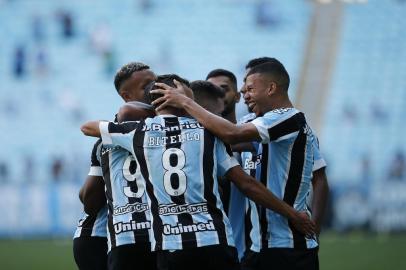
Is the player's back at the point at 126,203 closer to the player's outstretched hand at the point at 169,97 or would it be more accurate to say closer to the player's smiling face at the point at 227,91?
the player's outstretched hand at the point at 169,97

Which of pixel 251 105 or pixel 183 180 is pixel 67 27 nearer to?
pixel 251 105

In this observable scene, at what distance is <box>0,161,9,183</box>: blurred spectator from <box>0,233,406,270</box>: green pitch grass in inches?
74.7

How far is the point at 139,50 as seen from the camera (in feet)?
92.3

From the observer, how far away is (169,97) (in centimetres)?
552

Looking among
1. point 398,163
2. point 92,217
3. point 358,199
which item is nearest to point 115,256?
point 92,217

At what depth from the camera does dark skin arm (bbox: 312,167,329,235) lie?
6.30m

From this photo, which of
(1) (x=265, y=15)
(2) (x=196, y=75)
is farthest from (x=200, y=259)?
(1) (x=265, y=15)

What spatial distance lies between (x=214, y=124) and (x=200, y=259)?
2.73 feet

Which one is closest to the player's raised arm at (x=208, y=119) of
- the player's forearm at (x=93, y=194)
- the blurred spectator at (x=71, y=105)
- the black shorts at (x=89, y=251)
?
the player's forearm at (x=93, y=194)

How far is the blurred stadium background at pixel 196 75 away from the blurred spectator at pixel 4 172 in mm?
82

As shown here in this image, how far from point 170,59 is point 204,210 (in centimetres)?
2255

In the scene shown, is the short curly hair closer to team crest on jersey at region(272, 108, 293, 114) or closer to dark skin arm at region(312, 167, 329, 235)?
team crest on jersey at region(272, 108, 293, 114)

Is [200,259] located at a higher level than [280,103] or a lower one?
lower

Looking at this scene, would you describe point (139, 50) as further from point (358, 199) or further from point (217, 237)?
point (217, 237)
